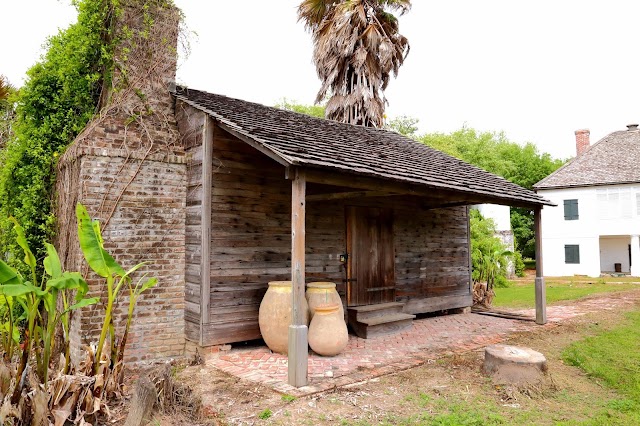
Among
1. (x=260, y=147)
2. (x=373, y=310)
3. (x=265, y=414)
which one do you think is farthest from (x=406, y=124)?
(x=265, y=414)

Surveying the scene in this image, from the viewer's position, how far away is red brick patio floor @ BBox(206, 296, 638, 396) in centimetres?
539

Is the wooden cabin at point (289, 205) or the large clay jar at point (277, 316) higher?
the wooden cabin at point (289, 205)

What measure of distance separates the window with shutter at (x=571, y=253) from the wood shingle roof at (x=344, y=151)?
17014 mm

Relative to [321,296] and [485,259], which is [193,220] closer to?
[321,296]

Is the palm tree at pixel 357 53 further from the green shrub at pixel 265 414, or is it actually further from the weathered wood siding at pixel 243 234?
the green shrub at pixel 265 414

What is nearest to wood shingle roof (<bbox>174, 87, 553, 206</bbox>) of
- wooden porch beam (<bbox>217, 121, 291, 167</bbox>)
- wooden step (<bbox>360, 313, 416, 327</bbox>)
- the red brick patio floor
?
wooden porch beam (<bbox>217, 121, 291, 167</bbox>)

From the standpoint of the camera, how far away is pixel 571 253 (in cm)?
2408

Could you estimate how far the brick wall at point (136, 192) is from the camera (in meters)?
6.29

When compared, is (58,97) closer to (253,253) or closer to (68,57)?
(68,57)

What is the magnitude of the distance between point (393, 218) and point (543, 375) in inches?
181

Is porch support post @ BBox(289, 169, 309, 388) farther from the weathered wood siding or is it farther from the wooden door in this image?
the wooden door

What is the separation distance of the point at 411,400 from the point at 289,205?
3895 mm

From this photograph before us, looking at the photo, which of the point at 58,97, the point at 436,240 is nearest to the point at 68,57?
the point at 58,97

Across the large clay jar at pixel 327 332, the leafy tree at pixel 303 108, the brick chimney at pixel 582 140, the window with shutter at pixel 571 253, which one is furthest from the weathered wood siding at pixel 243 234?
the leafy tree at pixel 303 108
